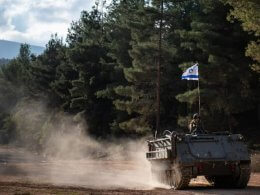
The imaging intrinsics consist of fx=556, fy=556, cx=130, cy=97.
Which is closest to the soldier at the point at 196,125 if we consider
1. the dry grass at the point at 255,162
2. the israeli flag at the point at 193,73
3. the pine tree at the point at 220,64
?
the israeli flag at the point at 193,73

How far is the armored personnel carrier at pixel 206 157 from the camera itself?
17.1 m

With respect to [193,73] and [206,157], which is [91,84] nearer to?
[193,73]

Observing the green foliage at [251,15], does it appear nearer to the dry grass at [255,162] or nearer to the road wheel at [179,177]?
the dry grass at [255,162]

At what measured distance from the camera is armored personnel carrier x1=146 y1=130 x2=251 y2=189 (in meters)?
17.1

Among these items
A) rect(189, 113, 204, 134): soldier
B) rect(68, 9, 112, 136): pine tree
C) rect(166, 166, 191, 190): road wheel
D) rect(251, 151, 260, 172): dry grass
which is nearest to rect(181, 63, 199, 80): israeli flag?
rect(251, 151, 260, 172): dry grass

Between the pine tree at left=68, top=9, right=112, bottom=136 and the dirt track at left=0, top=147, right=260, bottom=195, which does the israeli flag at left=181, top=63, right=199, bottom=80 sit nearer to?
the dirt track at left=0, top=147, right=260, bottom=195

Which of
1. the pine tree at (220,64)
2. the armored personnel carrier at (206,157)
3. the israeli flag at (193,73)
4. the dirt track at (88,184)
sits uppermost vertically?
the pine tree at (220,64)

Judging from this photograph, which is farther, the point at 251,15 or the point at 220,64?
the point at 220,64

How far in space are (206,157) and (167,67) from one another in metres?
26.2

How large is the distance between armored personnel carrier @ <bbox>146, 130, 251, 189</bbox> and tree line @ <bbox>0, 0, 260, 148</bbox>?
916cm

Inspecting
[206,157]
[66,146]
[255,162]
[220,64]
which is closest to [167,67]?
[220,64]

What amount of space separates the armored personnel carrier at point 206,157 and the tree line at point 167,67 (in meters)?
9.16

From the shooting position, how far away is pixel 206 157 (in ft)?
56.4

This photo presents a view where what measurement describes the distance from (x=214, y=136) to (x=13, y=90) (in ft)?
315
